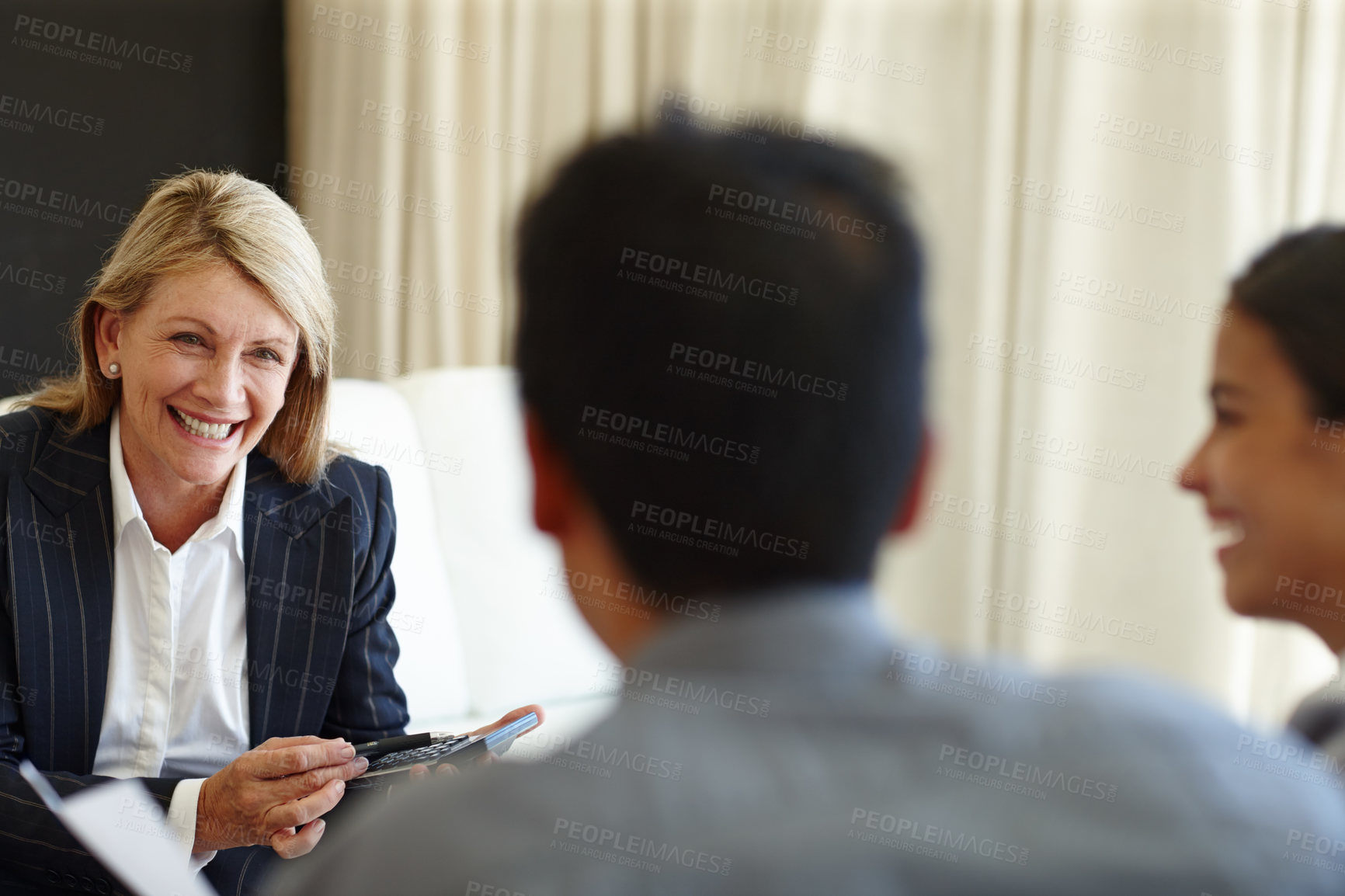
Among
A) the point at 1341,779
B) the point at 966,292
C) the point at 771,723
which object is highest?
the point at 966,292

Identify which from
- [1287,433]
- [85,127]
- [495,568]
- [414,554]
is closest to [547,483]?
[1287,433]

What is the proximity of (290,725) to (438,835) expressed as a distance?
1267 mm

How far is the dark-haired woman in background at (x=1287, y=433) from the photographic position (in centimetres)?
108

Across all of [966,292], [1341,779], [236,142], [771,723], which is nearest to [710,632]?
[771,723]

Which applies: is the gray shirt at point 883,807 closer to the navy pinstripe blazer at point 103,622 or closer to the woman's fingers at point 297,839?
the woman's fingers at point 297,839

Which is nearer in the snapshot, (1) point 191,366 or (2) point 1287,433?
(2) point 1287,433

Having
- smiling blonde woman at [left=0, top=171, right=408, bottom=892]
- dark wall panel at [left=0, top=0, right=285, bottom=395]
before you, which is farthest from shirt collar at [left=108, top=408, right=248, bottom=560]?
dark wall panel at [left=0, top=0, right=285, bottom=395]

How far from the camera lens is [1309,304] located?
1095 millimetres

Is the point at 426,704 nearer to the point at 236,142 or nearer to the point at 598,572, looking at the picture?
the point at 598,572

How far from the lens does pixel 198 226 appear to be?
1.57 metres

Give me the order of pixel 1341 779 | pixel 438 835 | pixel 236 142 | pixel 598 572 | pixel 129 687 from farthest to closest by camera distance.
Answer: pixel 236 142
pixel 129 687
pixel 1341 779
pixel 598 572
pixel 438 835

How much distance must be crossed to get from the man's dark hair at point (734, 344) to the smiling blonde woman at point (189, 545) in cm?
103

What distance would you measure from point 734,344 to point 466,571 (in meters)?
1.96

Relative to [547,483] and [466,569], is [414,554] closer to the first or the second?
[466,569]
